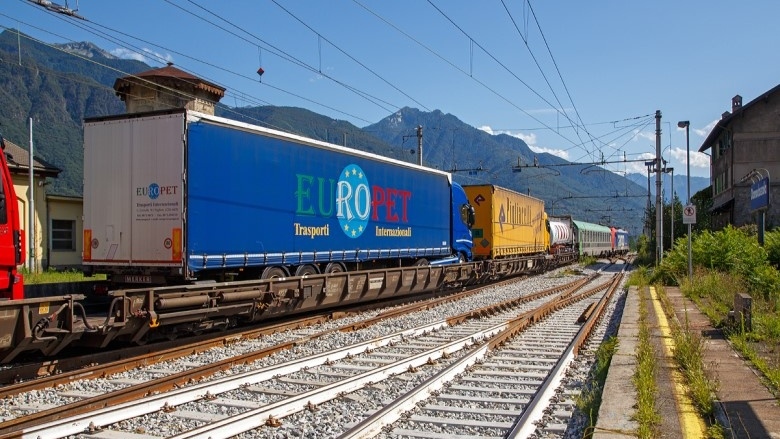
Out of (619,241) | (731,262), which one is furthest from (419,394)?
(619,241)

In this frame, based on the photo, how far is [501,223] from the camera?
2611cm

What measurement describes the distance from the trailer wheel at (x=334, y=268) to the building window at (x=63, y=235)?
18.2m

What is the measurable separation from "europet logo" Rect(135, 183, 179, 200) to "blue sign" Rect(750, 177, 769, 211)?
14.7 metres

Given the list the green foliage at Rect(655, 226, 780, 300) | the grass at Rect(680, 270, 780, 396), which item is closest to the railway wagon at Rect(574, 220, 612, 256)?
the green foliage at Rect(655, 226, 780, 300)

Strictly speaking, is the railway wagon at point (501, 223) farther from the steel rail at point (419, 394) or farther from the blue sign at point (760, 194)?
the steel rail at point (419, 394)

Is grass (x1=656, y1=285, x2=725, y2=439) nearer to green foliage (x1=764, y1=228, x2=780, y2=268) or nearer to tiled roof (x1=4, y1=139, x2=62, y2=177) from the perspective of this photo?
green foliage (x1=764, y1=228, x2=780, y2=268)

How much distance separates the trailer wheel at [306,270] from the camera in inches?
515

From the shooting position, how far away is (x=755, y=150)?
132 feet

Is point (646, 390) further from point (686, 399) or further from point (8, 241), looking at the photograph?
point (8, 241)

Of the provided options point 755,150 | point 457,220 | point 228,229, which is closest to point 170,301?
point 228,229

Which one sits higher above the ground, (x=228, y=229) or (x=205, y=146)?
(x=205, y=146)

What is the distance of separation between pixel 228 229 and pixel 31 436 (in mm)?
5931

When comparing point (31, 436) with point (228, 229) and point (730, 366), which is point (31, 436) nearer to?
point (228, 229)

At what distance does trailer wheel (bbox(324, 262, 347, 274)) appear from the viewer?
46.3ft
